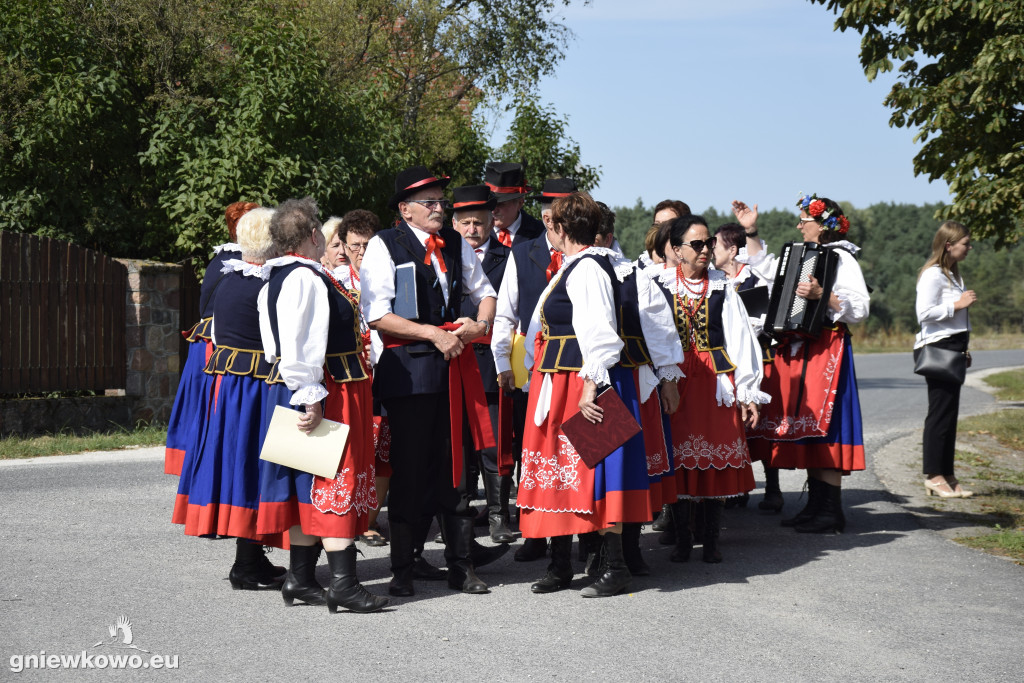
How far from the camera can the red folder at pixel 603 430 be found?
5.36 m

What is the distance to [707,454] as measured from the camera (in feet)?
20.6

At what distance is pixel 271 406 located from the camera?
17.2 ft

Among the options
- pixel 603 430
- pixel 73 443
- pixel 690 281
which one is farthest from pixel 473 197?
pixel 73 443

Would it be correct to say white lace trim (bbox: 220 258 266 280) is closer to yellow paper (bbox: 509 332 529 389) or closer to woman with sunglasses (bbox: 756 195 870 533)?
yellow paper (bbox: 509 332 529 389)

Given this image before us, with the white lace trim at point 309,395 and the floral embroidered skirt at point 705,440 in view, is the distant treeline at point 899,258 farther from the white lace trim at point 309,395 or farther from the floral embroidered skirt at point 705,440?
the white lace trim at point 309,395

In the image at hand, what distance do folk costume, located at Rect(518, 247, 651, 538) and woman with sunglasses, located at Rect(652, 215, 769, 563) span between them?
0.83 metres

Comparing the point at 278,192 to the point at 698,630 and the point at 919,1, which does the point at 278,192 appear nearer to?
the point at 919,1

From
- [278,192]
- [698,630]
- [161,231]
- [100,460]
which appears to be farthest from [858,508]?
[161,231]

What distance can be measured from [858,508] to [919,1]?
6771 mm

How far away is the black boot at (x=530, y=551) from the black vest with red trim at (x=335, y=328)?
5.88 ft

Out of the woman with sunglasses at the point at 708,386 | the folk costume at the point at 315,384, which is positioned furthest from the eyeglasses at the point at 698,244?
the folk costume at the point at 315,384

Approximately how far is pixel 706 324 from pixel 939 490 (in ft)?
10.5

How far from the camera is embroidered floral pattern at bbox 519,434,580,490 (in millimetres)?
5484

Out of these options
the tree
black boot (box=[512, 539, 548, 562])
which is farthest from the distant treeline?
black boot (box=[512, 539, 548, 562])
